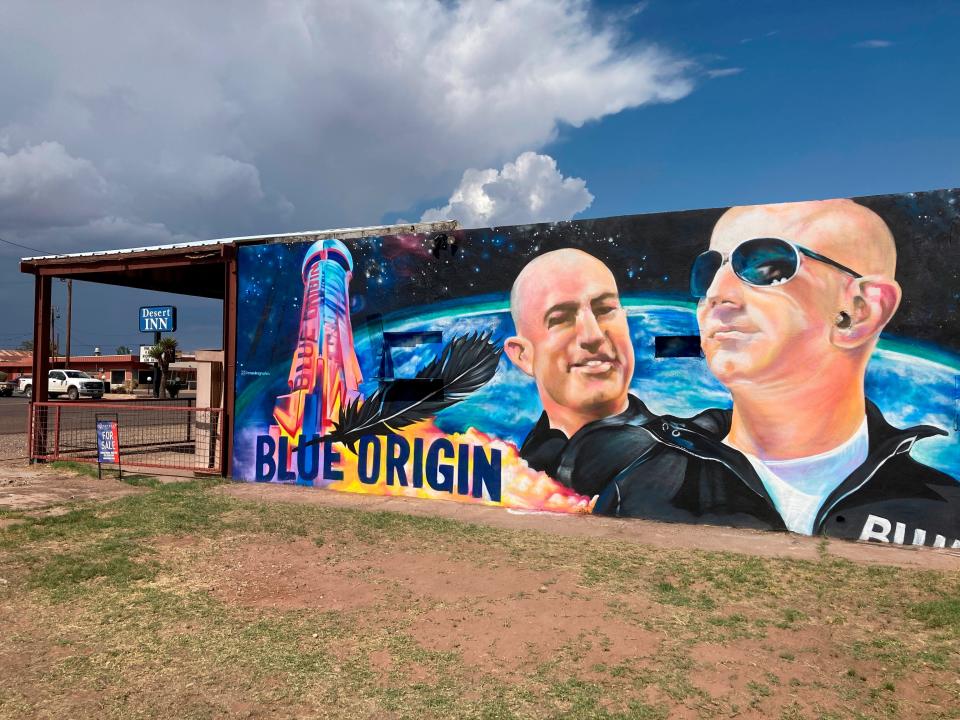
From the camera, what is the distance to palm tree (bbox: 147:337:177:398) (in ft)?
147

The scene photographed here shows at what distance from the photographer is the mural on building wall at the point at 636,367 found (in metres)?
8.82

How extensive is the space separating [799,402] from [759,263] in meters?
1.94

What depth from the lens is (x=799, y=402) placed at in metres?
9.23

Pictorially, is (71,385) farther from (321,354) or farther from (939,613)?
(939,613)

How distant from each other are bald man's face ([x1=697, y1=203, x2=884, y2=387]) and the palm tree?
4097 cm

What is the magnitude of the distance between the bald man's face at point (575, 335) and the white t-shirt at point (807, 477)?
220cm

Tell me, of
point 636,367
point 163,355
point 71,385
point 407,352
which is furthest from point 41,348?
point 163,355

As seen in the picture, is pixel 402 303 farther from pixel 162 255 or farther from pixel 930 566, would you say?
pixel 930 566

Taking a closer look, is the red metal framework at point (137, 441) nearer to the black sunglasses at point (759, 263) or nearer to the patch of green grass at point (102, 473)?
the patch of green grass at point (102, 473)

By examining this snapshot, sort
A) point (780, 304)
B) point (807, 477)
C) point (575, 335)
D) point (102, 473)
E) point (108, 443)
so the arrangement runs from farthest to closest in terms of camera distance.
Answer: point (102, 473) → point (108, 443) → point (575, 335) → point (780, 304) → point (807, 477)

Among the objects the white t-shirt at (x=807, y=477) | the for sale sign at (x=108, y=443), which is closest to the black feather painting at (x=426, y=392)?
the for sale sign at (x=108, y=443)

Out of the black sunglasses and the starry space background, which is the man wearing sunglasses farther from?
the starry space background

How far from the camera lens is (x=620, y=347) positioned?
10.2 meters

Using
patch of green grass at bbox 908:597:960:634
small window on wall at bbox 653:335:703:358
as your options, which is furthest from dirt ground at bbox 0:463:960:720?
small window on wall at bbox 653:335:703:358
